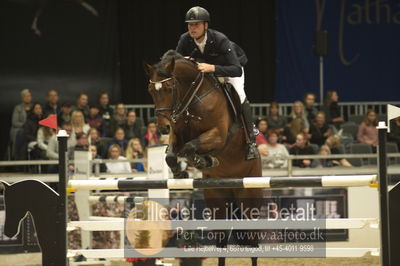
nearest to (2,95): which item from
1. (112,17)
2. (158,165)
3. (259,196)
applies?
(112,17)

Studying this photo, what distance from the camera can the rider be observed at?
537cm

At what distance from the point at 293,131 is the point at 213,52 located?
4.90 metres

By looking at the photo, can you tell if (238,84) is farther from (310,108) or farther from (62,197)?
(310,108)

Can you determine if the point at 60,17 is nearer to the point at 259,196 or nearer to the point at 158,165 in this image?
the point at 158,165

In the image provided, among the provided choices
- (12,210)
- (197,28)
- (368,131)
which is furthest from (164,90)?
(368,131)

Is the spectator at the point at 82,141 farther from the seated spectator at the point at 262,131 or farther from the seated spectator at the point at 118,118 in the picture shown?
the seated spectator at the point at 262,131

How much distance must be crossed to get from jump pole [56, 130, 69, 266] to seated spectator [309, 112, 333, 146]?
634 cm

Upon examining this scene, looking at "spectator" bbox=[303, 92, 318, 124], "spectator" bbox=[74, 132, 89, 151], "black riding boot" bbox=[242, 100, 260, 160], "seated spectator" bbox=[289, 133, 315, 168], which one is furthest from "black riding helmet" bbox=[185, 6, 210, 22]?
"spectator" bbox=[303, 92, 318, 124]

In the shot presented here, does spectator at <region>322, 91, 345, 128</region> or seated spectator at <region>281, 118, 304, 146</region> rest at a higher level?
spectator at <region>322, 91, 345, 128</region>

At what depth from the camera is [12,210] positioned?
466 cm

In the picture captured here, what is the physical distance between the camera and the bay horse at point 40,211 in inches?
180

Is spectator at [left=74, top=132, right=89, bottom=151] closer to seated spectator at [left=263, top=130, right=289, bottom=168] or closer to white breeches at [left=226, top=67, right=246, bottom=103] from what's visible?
seated spectator at [left=263, top=130, right=289, bottom=168]

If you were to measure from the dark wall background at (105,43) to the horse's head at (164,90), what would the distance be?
22.7 ft

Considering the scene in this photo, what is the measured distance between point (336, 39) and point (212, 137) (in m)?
8.01
